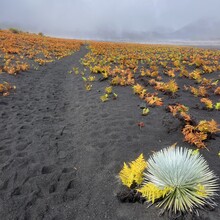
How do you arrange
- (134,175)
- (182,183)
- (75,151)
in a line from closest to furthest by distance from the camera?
(182,183) < (134,175) < (75,151)

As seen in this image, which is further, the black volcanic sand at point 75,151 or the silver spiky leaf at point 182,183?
the black volcanic sand at point 75,151

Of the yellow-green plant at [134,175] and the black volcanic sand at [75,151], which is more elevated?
the yellow-green plant at [134,175]

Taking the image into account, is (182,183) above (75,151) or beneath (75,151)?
above

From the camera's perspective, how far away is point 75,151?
19.5 ft

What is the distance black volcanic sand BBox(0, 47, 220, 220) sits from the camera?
13.7 ft

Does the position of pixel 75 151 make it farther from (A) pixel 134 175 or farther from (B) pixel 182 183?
(B) pixel 182 183

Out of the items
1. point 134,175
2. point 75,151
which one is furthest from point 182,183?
point 75,151

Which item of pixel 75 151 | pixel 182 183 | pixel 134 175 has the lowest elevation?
pixel 75 151

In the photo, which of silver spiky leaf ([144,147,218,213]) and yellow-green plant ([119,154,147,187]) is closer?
silver spiky leaf ([144,147,218,213])

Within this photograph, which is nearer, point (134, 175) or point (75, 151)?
point (134, 175)

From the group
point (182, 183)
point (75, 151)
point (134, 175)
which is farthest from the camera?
point (75, 151)

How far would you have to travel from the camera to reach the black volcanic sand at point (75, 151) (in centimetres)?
417

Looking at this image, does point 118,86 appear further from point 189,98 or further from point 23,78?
point 23,78

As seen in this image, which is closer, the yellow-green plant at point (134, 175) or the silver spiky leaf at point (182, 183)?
the silver spiky leaf at point (182, 183)
